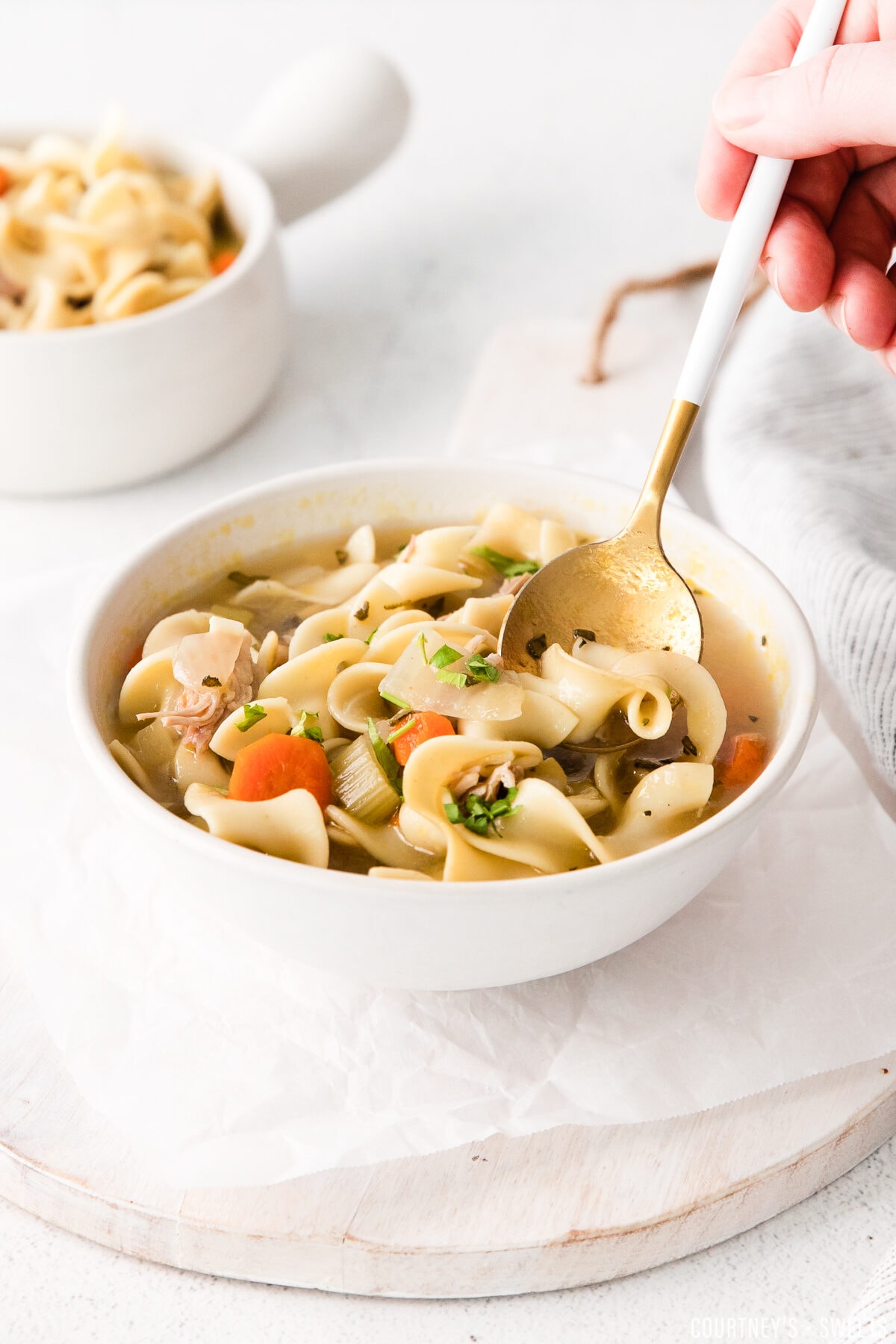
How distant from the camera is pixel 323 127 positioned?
168 inches

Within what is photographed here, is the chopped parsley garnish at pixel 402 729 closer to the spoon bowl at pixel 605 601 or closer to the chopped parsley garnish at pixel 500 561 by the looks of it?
the spoon bowl at pixel 605 601

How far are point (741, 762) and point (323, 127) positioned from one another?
9.73ft

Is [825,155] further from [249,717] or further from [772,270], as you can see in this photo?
[249,717]

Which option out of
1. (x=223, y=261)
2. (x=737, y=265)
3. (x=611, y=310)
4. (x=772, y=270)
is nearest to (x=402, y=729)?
(x=737, y=265)

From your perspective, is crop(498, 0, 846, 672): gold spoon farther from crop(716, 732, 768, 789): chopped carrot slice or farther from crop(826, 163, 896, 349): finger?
crop(826, 163, 896, 349): finger

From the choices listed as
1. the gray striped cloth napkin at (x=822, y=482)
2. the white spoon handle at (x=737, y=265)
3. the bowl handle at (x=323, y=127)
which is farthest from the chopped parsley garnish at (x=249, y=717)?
the bowl handle at (x=323, y=127)

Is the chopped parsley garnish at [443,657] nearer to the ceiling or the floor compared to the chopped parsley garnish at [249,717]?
nearer to the ceiling

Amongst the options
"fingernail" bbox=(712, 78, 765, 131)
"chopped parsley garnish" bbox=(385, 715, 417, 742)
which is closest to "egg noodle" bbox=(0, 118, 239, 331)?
"fingernail" bbox=(712, 78, 765, 131)

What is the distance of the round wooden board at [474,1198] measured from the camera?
1929 mm

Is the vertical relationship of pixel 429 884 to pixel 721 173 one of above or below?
below

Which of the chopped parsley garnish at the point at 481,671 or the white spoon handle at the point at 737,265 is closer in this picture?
the chopped parsley garnish at the point at 481,671

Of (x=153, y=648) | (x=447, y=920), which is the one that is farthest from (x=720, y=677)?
(x=153, y=648)

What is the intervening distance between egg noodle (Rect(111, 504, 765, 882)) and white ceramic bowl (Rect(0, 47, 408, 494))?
1.17 m

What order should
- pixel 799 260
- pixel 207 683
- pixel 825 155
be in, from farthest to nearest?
pixel 825 155
pixel 799 260
pixel 207 683
